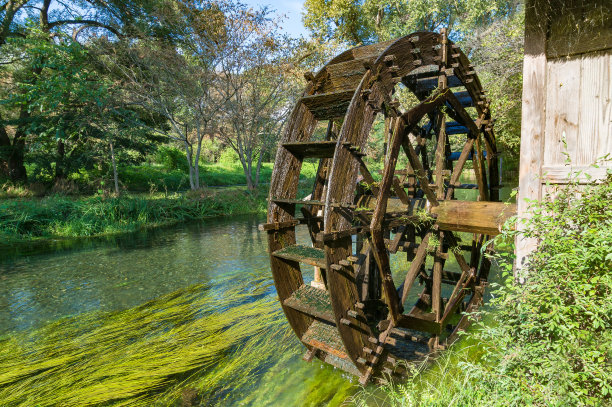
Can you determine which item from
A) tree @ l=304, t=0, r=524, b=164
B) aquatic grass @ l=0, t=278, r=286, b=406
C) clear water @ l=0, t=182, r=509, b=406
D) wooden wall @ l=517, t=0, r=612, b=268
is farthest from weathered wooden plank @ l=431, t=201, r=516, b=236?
tree @ l=304, t=0, r=524, b=164

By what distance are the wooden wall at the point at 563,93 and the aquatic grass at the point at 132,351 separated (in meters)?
3.19

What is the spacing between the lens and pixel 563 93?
265 cm

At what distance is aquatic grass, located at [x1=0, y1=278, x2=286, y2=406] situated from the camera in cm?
332

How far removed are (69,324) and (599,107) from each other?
240 inches

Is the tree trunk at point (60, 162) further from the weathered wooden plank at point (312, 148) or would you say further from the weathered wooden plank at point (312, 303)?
the weathered wooden plank at point (312, 303)

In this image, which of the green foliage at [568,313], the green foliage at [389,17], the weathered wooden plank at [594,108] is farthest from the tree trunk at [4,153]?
the weathered wooden plank at [594,108]

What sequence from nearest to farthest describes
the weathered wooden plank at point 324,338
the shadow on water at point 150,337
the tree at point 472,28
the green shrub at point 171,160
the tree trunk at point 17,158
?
the weathered wooden plank at point 324,338, the shadow on water at point 150,337, the tree at point 472,28, the tree trunk at point 17,158, the green shrub at point 171,160

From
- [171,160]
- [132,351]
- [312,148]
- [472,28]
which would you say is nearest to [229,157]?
[171,160]

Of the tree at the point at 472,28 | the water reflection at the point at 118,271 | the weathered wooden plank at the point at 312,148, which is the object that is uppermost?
the tree at the point at 472,28

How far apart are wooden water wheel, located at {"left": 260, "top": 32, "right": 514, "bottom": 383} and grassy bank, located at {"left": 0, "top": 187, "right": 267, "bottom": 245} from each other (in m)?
8.30

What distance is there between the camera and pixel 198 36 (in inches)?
489

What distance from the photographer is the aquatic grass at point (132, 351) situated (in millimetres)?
3324

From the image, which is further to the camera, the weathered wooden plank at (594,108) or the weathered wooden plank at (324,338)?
the weathered wooden plank at (324,338)

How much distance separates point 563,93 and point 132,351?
4718 mm
